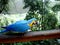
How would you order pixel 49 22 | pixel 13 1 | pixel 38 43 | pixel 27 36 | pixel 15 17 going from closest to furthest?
pixel 27 36
pixel 38 43
pixel 49 22
pixel 15 17
pixel 13 1

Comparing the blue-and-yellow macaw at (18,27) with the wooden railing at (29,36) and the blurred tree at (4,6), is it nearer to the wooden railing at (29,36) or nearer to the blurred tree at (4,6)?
the wooden railing at (29,36)

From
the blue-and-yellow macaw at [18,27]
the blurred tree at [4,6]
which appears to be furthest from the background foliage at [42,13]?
the blue-and-yellow macaw at [18,27]

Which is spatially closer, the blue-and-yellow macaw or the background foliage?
the blue-and-yellow macaw

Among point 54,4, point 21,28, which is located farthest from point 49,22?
point 21,28

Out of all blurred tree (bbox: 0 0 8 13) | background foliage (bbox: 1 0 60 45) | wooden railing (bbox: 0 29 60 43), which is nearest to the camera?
wooden railing (bbox: 0 29 60 43)

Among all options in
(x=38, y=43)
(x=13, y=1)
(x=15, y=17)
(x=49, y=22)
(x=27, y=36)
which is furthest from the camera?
(x=13, y=1)

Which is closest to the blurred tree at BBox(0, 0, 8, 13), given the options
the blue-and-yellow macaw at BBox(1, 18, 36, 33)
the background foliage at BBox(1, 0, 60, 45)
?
the background foliage at BBox(1, 0, 60, 45)

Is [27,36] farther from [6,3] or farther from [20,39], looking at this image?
[6,3]

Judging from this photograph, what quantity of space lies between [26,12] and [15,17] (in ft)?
0.67

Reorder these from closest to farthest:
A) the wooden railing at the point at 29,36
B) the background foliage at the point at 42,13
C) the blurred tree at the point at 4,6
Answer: the wooden railing at the point at 29,36
the background foliage at the point at 42,13
the blurred tree at the point at 4,6

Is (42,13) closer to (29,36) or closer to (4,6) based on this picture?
(4,6)

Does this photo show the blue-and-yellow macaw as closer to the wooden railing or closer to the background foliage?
the wooden railing

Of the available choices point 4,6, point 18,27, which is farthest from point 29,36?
point 4,6

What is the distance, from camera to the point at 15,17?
6.24ft
